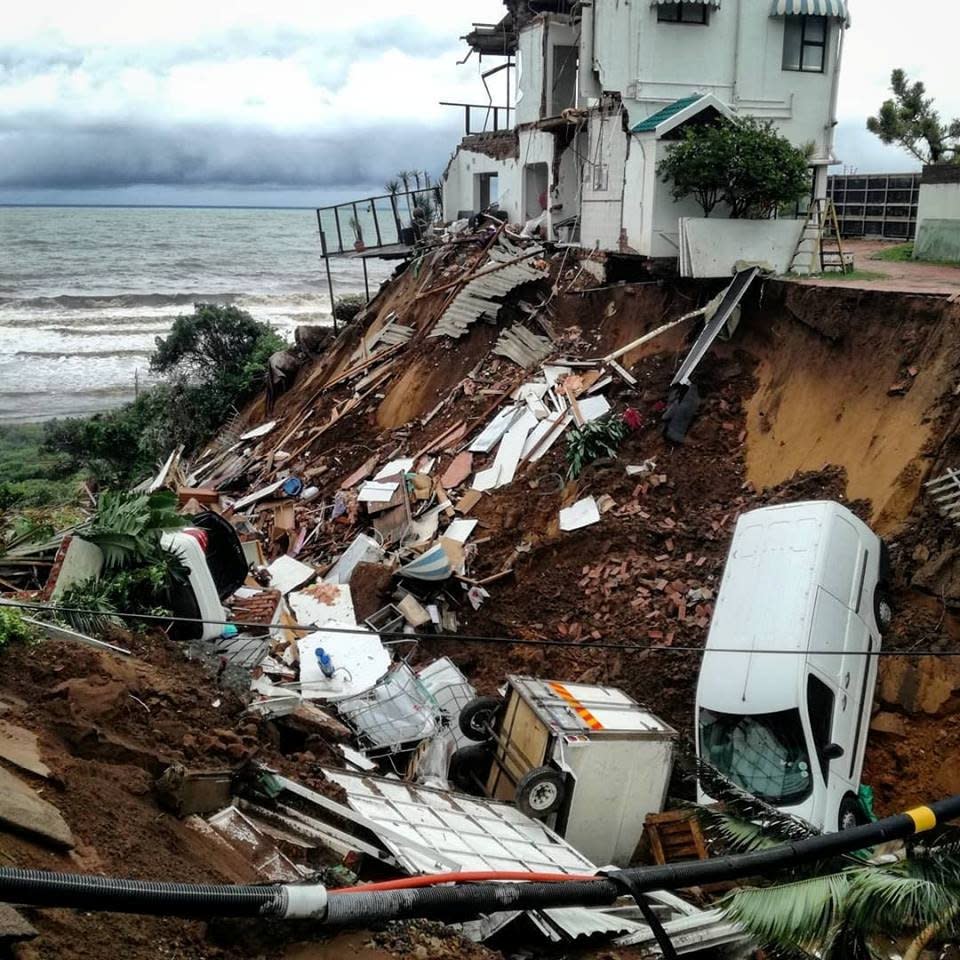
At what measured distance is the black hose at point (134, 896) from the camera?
9.46ft

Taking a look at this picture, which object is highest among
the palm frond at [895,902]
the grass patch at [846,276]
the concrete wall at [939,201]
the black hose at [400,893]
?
the concrete wall at [939,201]

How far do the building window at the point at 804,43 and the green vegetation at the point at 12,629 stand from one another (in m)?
21.0

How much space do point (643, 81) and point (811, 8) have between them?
397 cm

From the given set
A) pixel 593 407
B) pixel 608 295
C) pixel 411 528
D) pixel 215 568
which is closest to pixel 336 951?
pixel 215 568

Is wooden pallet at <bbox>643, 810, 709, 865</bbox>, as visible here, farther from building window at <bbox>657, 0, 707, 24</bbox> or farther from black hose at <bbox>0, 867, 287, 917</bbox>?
building window at <bbox>657, 0, 707, 24</bbox>

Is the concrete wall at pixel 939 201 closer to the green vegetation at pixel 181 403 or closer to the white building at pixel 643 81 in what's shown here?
the white building at pixel 643 81

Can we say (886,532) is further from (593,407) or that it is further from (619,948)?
(619,948)

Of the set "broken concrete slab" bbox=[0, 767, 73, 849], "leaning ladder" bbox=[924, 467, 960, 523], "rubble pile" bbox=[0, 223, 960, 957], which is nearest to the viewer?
"broken concrete slab" bbox=[0, 767, 73, 849]

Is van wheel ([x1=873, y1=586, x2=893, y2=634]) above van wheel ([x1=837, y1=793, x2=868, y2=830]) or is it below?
above

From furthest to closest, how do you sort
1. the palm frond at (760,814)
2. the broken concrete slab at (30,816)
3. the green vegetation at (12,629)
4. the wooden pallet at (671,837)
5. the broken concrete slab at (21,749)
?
the wooden pallet at (671,837) → the green vegetation at (12,629) → the broken concrete slab at (21,749) → the palm frond at (760,814) → the broken concrete slab at (30,816)

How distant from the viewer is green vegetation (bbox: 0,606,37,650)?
7.97 meters

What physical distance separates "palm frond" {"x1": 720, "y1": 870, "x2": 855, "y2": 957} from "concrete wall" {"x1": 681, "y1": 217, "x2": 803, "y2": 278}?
12816 millimetres

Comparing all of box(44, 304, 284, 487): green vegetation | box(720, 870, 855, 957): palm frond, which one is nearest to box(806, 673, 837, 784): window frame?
box(720, 870, 855, 957): palm frond

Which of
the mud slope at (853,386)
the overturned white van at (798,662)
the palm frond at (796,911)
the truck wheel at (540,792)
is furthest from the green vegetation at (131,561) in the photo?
the mud slope at (853,386)
